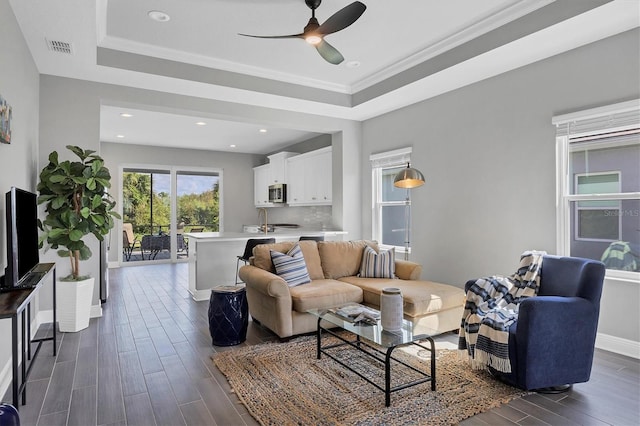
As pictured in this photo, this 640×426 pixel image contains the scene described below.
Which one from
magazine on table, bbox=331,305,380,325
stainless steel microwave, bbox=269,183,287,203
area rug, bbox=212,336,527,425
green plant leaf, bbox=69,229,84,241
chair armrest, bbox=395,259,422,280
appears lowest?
area rug, bbox=212,336,527,425

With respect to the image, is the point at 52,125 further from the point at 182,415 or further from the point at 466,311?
the point at 466,311

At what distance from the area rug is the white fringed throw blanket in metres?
0.18

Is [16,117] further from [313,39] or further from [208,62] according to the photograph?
[313,39]

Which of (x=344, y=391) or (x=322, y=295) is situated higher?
(x=322, y=295)

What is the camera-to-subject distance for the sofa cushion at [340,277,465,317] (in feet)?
11.5

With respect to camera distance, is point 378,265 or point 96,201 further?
point 378,265

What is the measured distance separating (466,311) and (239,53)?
11.4 feet

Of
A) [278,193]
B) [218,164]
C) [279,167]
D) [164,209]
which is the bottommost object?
[164,209]

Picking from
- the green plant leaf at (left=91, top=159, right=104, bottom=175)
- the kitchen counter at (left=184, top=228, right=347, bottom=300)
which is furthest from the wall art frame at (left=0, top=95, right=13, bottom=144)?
the kitchen counter at (left=184, top=228, right=347, bottom=300)

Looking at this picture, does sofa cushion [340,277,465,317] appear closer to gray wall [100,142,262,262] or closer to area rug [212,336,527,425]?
area rug [212,336,527,425]

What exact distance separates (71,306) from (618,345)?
5077 millimetres

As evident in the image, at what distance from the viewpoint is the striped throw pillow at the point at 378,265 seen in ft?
14.2

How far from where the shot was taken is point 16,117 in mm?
3049

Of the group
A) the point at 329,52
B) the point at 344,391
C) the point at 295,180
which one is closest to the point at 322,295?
the point at 344,391
